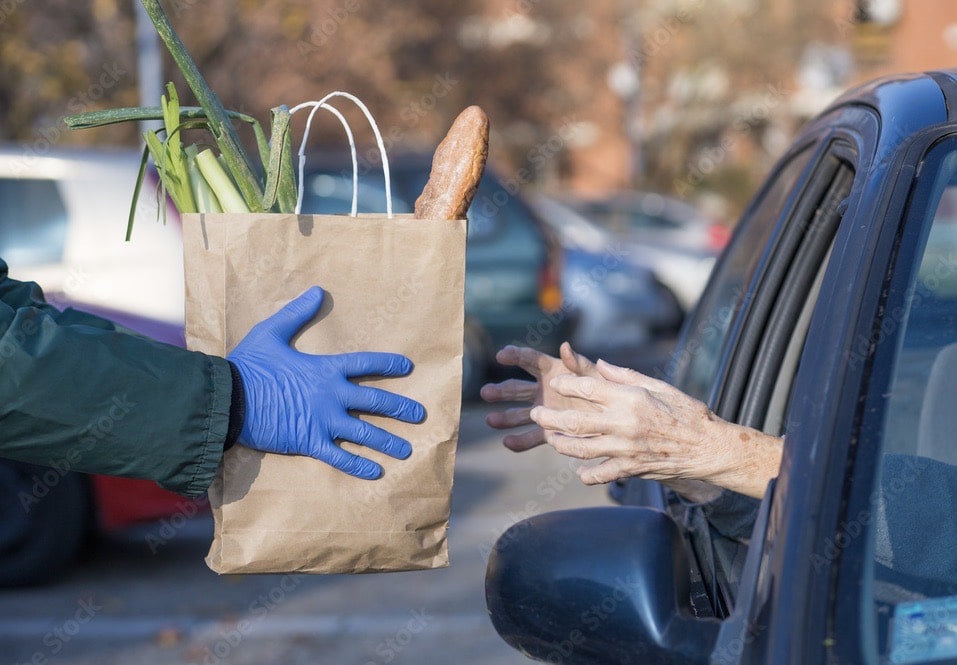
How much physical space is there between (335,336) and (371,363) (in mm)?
80

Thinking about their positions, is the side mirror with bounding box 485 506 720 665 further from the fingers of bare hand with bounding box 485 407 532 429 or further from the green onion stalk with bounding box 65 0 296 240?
the green onion stalk with bounding box 65 0 296 240

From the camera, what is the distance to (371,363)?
1.70 metres

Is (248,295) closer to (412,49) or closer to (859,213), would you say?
(859,213)

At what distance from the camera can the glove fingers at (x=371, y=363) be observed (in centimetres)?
170

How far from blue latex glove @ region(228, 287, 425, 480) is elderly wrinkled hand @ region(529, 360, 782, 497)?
0.80ft

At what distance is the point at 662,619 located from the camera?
1413mm

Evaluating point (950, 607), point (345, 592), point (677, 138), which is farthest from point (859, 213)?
point (677, 138)

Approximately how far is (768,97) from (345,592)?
2515 cm

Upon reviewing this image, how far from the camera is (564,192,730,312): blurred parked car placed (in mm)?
12836

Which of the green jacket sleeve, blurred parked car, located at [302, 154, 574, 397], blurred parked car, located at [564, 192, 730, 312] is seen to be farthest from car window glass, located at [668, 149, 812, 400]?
blurred parked car, located at [564, 192, 730, 312]

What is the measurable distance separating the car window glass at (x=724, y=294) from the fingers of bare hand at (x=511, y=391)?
519 mm

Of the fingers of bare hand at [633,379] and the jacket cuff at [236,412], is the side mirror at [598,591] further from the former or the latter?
the jacket cuff at [236,412]

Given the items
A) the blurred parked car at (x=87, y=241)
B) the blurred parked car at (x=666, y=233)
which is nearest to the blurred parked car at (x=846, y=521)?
the blurred parked car at (x=87, y=241)

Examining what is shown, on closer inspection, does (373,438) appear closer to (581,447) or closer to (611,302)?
(581,447)
